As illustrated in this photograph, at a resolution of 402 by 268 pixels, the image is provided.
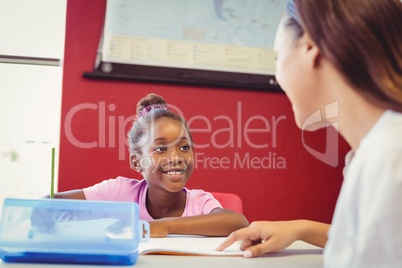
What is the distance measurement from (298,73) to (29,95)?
5.50ft

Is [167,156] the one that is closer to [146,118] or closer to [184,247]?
[146,118]

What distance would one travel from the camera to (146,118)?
5.68 ft

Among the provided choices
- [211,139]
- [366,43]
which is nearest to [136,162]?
[211,139]

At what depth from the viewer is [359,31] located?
0.51 meters

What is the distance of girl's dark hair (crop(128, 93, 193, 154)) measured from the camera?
1.69 m

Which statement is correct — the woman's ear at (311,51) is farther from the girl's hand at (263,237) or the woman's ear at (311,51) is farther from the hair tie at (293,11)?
the girl's hand at (263,237)

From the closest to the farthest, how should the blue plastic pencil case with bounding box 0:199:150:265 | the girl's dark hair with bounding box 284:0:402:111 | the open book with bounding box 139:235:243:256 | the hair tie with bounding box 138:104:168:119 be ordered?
the girl's dark hair with bounding box 284:0:402:111 → the blue plastic pencil case with bounding box 0:199:150:265 → the open book with bounding box 139:235:243:256 → the hair tie with bounding box 138:104:168:119

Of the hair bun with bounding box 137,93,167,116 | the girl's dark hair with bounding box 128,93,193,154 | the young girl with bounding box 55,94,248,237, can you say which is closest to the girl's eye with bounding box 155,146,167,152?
the young girl with bounding box 55,94,248,237

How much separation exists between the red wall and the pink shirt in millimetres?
293

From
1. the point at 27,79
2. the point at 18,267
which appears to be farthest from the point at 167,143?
the point at 18,267

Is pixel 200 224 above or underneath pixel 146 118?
underneath

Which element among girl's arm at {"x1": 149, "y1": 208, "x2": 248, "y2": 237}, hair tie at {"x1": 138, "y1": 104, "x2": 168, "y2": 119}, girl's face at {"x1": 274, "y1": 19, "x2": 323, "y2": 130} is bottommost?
girl's arm at {"x1": 149, "y1": 208, "x2": 248, "y2": 237}

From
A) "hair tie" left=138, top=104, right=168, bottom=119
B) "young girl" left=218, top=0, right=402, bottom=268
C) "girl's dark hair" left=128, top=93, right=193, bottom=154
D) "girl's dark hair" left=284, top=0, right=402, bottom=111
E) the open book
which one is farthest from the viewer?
"hair tie" left=138, top=104, right=168, bottom=119

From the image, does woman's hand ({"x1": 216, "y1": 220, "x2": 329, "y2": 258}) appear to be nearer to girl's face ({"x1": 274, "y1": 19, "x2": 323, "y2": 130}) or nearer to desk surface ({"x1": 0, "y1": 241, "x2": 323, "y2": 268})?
desk surface ({"x1": 0, "y1": 241, "x2": 323, "y2": 268})
